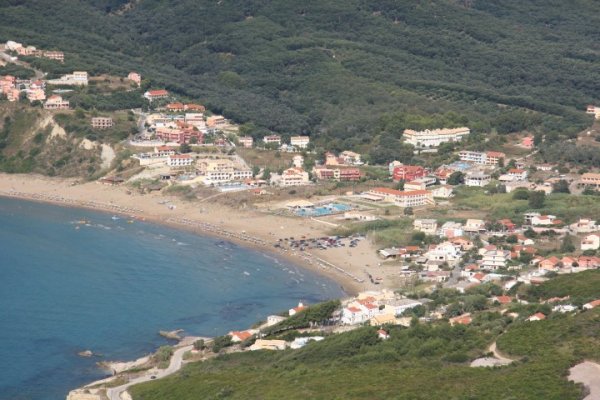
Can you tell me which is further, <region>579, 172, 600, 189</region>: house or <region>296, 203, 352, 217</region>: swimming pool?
<region>579, 172, 600, 189</region>: house

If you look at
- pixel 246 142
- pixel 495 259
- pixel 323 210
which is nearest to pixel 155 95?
pixel 246 142

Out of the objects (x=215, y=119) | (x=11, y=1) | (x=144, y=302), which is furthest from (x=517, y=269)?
(x=11, y=1)

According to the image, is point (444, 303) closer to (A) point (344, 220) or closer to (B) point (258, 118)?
(A) point (344, 220)

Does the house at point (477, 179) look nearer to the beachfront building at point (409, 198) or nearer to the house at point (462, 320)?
the beachfront building at point (409, 198)

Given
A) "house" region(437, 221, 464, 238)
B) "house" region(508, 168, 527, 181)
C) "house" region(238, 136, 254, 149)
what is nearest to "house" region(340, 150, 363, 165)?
"house" region(238, 136, 254, 149)

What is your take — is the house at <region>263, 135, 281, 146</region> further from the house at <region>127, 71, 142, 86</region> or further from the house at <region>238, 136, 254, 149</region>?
the house at <region>127, 71, 142, 86</region>

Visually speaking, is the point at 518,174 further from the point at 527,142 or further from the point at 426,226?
the point at 426,226

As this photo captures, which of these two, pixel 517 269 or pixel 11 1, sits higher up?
pixel 11 1
